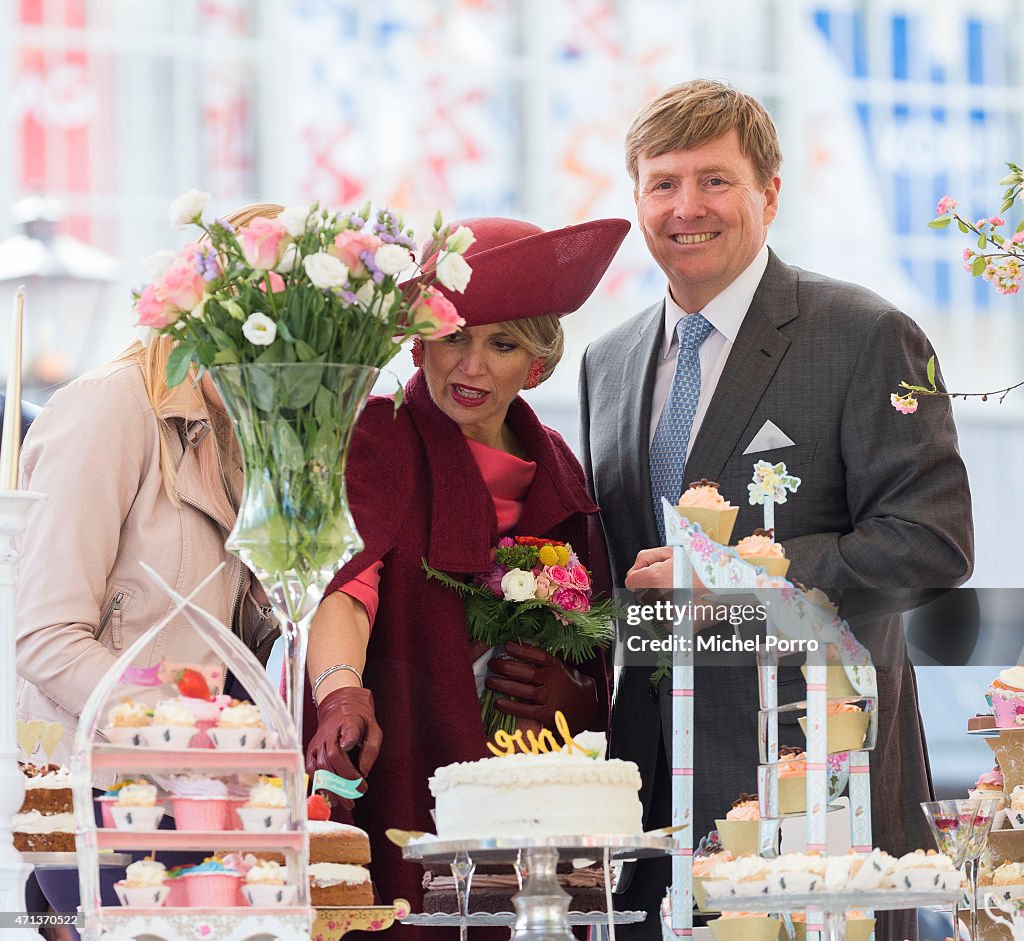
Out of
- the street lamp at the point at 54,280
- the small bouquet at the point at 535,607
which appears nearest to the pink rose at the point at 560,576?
the small bouquet at the point at 535,607

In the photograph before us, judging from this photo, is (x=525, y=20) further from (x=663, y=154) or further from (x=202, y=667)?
(x=202, y=667)

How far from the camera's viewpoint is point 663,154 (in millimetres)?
3064

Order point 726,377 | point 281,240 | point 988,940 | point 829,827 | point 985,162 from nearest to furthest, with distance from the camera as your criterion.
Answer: point 281,240
point 988,940
point 829,827
point 726,377
point 985,162

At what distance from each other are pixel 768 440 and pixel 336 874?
1160 millimetres

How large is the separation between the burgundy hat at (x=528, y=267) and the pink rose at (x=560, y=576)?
1.39 feet

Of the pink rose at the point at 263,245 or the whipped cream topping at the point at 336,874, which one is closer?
the pink rose at the point at 263,245

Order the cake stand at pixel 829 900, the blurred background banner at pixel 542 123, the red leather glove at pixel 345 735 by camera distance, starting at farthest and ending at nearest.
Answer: the blurred background banner at pixel 542 123
the red leather glove at pixel 345 735
the cake stand at pixel 829 900

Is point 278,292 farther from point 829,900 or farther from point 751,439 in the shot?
point 751,439

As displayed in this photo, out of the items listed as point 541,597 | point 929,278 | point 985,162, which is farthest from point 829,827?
point 985,162

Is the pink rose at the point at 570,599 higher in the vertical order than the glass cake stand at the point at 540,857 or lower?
higher

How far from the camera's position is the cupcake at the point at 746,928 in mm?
2139

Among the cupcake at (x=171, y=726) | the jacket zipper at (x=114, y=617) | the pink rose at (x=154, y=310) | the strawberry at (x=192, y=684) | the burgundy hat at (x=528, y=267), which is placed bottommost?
the cupcake at (x=171, y=726)

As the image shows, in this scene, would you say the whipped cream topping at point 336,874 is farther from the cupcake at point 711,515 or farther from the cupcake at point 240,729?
the cupcake at point 711,515

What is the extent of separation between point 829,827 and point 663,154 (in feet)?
4.17
